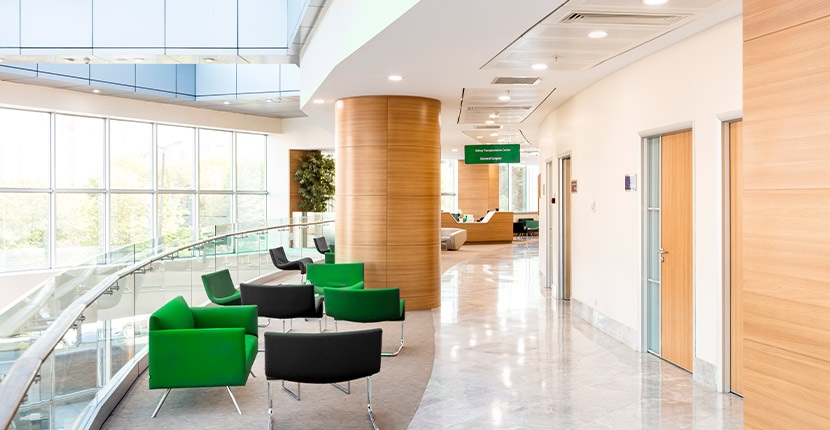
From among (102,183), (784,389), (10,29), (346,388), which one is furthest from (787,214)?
(102,183)

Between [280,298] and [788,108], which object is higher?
[788,108]

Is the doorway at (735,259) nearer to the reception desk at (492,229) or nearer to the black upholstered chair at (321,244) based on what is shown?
the black upholstered chair at (321,244)

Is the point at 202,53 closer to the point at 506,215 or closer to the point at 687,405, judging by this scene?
the point at 687,405

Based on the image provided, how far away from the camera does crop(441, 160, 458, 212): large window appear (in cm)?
2936

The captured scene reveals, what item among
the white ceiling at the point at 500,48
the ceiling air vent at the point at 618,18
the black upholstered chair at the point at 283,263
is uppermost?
the white ceiling at the point at 500,48

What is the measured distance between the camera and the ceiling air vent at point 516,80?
838 cm

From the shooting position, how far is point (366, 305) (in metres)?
7.08

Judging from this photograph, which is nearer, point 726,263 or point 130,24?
point 726,263

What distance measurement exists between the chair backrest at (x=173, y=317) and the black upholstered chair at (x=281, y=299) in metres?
1.44

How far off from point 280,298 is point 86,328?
296cm

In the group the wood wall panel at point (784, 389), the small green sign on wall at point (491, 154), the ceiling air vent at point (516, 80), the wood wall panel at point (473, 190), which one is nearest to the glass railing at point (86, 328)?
the wood wall panel at point (784, 389)

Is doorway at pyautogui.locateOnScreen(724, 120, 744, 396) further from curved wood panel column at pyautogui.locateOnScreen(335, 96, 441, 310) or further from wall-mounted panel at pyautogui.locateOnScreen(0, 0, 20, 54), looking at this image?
wall-mounted panel at pyautogui.locateOnScreen(0, 0, 20, 54)

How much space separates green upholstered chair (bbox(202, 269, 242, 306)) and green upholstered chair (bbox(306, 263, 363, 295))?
1.19 metres

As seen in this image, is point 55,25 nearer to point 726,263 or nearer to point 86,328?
point 86,328
